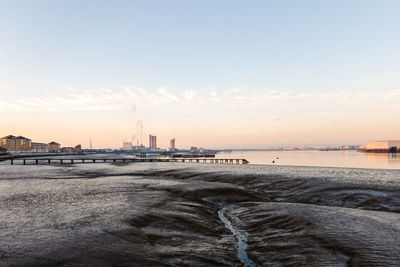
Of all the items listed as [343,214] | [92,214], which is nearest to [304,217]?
[343,214]

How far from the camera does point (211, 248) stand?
855 centimetres

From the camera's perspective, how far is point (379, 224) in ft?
35.9

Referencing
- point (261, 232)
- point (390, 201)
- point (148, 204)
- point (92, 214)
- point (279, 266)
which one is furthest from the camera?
point (390, 201)

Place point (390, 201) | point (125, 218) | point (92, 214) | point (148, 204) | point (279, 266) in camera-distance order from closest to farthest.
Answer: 1. point (279, 266)
2. point (125, 218)
3. point (92, 214)
4. point (148, 204)
5. point (390, 201)

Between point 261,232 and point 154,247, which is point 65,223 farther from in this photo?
point 261,232

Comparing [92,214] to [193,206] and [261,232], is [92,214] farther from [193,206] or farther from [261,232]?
[261,232]

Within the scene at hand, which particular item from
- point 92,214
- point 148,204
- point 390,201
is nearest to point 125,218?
point 92,214

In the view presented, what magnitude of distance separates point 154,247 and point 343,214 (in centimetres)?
978

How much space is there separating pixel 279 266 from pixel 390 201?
13.7 metres

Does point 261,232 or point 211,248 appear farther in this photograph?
point 261,232

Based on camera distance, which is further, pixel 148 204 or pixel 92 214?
pixel 148 204

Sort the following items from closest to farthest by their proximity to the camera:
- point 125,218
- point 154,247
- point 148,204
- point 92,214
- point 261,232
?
point 154,247 → point 261,232 → point 125,218 → point 92,214 → point 148,204

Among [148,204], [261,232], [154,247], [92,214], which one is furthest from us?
[148,204]

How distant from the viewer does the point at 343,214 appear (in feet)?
41.8
